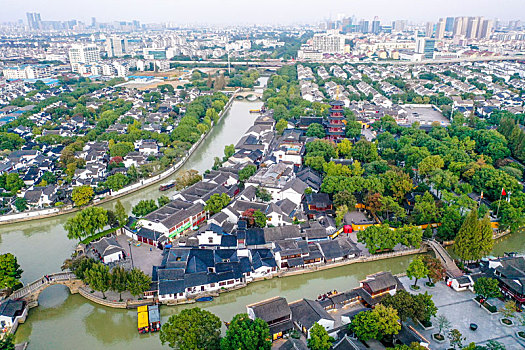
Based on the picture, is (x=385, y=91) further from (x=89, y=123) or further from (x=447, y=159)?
(x=89, y=123)

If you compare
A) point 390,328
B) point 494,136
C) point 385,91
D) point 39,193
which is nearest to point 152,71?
point 385,91

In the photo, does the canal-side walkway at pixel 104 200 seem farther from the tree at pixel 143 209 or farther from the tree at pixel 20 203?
the tree at pixel 143 209

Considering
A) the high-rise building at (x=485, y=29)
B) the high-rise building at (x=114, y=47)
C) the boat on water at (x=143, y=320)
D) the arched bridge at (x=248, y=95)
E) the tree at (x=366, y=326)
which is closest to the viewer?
the tree at (x=366, y=326)

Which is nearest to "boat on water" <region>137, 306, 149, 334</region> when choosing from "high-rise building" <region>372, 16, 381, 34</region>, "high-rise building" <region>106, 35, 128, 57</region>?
"high-rise building" <region>106, 35, 128, 57</region>

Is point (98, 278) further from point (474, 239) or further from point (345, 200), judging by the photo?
point (474, 239)

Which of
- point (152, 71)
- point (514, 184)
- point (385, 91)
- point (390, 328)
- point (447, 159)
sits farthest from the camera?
point (152, 71)

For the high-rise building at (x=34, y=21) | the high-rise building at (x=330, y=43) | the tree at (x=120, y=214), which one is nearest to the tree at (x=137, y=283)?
the tree at (x=120, y=214)
